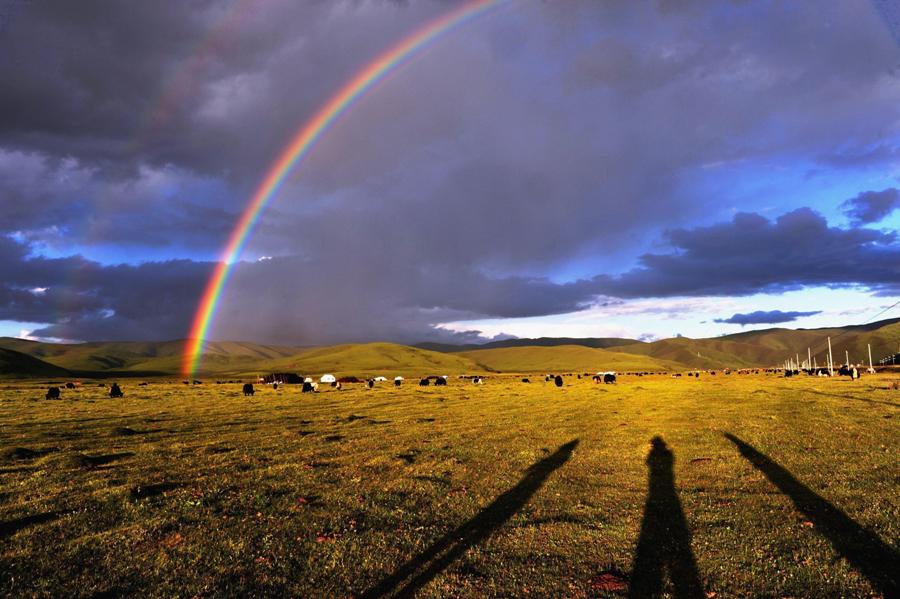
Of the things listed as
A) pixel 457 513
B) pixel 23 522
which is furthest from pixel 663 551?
pixel 23 522

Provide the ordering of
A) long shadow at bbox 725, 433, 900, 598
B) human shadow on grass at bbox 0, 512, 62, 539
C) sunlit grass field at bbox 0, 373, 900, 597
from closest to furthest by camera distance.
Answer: long shadow at bbox 725, 433, 900, 598 → sunlit grass field at bbox 0, 373, 900, 597 → human shadow on grass at bbox 0, 512, 62, 539

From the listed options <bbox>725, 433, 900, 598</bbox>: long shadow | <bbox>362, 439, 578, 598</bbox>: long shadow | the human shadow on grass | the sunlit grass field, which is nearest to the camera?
<bbox>362, 439, 578, 598</bbox>: long shadow

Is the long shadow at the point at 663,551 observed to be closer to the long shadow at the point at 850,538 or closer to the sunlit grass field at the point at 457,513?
the sunlit grass field at the point at 457,513

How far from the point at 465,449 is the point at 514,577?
1299 centimetres

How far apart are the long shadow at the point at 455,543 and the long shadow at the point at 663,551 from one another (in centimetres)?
337

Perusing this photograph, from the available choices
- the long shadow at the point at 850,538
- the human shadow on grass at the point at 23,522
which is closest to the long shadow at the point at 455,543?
the long shadow at the point at 850,538

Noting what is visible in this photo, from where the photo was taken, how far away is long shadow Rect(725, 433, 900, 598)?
346 inches

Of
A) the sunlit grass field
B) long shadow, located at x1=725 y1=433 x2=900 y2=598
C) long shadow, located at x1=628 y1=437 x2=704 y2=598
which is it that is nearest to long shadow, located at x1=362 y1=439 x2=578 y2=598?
the sunlit grass field

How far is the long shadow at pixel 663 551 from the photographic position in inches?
336

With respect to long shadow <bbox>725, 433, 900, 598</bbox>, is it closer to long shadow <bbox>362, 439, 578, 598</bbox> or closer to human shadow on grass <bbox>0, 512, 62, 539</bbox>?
long shadow <bbox>362, 439, 578, 598</bbox>

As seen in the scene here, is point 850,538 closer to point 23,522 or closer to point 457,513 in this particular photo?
point 457,513

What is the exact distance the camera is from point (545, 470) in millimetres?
17703

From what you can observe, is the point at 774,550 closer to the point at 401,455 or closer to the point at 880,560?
the point at 880,560

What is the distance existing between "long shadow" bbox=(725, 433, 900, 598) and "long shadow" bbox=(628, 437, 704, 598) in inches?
117
